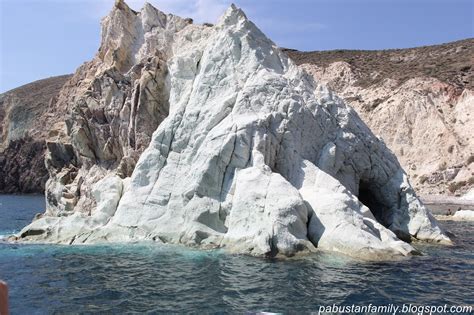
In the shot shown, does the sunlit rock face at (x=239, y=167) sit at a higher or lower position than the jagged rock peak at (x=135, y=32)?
lower

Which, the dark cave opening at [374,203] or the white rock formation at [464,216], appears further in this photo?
the white rock formation at [464,216]

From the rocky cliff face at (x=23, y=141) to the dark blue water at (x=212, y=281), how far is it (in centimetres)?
8503

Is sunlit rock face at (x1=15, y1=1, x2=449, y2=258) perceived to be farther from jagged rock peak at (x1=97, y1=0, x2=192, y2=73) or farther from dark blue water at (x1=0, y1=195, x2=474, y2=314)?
jagged rock peak at (x1=97, y1=0, x2=192, y2=73)

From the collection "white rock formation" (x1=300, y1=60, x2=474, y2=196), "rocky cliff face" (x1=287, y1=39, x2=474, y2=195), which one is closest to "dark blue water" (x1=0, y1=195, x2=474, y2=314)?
"white rock formation" (x1=300, y1=60, x2=474, y2=196)

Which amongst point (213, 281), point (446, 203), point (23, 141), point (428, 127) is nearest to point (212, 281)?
point (213, 281)

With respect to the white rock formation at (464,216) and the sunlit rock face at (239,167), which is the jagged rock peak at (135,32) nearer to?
the sunlit rock face at (239,167)

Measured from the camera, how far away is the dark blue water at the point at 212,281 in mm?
14500

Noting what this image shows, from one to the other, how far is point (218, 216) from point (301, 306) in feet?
34.5

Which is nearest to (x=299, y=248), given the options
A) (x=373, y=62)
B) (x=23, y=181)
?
(x=373, y=62)

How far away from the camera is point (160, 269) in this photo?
18.7 meters

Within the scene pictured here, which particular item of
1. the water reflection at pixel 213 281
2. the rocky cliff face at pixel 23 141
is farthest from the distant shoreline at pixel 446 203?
the rocky cliff face at pixel 23 141

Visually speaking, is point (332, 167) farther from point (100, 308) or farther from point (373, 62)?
point (373, 62)

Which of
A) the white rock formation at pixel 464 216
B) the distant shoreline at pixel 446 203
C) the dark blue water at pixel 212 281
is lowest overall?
the distant shoreline at pixel 446 203

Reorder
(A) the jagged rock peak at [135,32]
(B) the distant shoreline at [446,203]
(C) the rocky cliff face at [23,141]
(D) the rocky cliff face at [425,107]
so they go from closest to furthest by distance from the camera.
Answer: (A) the jagged rock peak at [135,32] → (B) the distant shoreline at [446,203] → (D) the rocky cliff face at [425,107] → (C) the rocky cliff face at [23,141]
